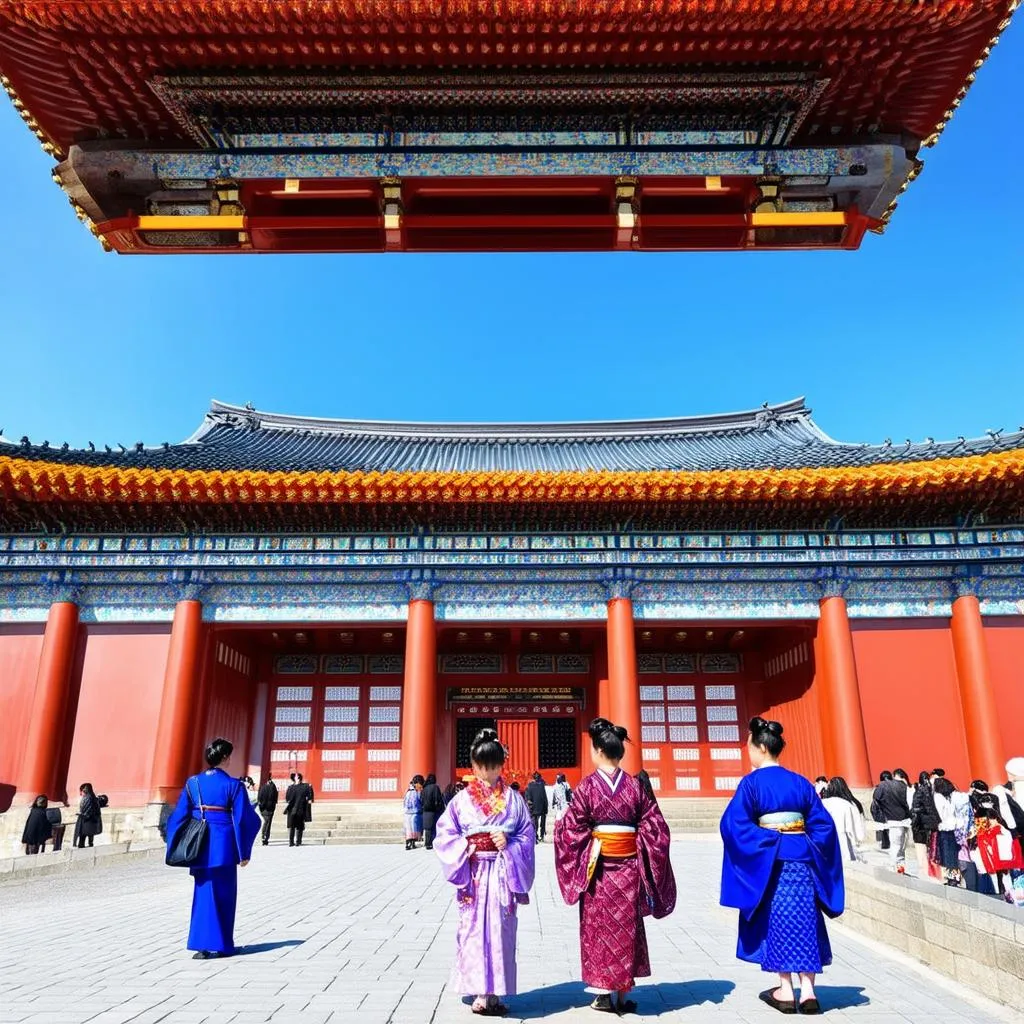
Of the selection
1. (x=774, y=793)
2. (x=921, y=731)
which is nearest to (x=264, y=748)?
(x=921, y=731)

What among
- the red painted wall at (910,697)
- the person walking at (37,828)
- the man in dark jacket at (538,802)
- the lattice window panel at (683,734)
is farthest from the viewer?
the lattice window panel at (683,734)

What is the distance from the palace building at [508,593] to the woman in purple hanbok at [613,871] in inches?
449

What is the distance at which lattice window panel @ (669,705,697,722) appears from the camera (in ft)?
67.2

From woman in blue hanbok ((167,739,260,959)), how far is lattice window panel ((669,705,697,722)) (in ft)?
A: 49.5

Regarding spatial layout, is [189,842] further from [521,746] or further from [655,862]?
[521,746]

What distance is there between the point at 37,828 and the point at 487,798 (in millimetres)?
11372

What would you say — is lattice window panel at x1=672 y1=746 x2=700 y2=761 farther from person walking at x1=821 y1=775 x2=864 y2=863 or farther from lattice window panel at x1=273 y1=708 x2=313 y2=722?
person walking at x1=821 y1=775 x2=864 y2=863

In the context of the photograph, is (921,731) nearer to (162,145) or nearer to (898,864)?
(898,864)

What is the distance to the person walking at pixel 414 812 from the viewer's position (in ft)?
48.6

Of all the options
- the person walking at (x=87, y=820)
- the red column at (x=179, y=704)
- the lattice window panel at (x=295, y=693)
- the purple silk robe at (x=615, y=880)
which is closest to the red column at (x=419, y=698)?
the red column at (x=179, y=704)

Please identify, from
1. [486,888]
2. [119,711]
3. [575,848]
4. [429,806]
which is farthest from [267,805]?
[575,848]

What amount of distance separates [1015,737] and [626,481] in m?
8.77

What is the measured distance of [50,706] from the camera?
639 inches

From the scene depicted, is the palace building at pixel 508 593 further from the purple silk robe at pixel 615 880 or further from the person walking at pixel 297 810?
the purple silk robe at pixel 615 880
